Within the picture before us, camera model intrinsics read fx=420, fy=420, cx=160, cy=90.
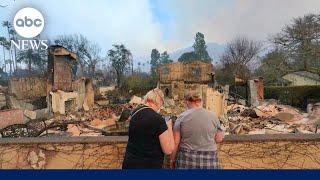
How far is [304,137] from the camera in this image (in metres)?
4.05

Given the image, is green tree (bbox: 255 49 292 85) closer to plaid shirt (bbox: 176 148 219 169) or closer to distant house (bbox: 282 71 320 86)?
distant house (bbox: 282 71 320 86)

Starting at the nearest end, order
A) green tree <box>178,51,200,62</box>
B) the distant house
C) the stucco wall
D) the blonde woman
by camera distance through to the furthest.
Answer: the blonde woman < the stucco wall < green tree <box>178,51,200,62</box> < the distant house

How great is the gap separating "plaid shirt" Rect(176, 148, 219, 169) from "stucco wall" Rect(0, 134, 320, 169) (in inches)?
26.9

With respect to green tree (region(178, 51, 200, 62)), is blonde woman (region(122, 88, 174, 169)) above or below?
below

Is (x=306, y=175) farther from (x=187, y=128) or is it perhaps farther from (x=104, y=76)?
(x=104, y=76)

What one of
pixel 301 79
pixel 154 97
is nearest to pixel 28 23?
pixel 154 97

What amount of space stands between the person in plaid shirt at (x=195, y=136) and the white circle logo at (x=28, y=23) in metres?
2.04

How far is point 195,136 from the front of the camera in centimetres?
339

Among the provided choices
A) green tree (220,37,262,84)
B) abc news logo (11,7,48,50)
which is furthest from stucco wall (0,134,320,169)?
green tree (220,37,262,84)

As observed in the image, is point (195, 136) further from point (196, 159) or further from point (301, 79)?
point (301, 79)

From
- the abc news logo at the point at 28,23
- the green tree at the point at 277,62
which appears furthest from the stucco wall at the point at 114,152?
the green tree at the point at 277,62

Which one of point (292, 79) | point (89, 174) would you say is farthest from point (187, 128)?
point (292, 79)

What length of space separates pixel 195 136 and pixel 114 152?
110cm

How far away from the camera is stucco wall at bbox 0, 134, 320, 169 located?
160 inches
